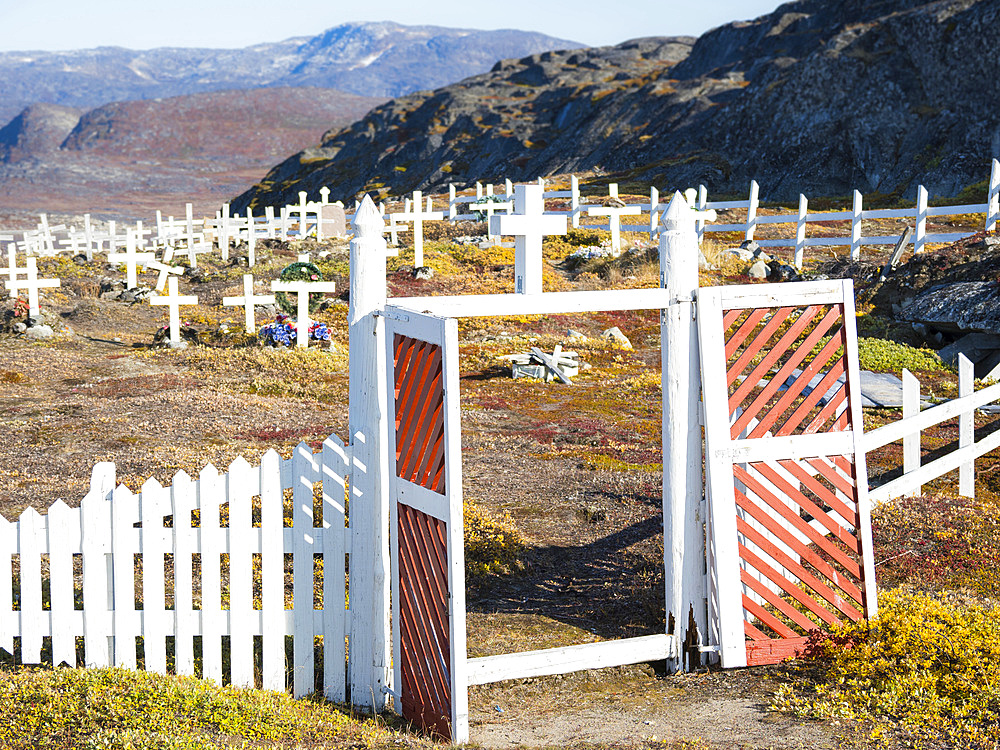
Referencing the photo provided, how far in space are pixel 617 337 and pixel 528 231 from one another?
1405 cm

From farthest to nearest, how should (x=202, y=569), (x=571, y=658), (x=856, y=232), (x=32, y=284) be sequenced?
(x=856, y=232) < (x=32, y=284) < (x=571, y=658) < (x=202, y=569)

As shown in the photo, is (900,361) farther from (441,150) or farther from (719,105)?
(441,150)

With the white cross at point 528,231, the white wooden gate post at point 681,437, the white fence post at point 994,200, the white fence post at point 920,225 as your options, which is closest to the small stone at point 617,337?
the white fence post at point 920,225

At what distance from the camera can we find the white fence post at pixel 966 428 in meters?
8.84

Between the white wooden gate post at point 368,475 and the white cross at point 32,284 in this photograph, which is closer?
the white wooden gate post at point 368,475

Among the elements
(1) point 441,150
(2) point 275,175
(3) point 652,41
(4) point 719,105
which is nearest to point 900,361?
(4) point 719,105

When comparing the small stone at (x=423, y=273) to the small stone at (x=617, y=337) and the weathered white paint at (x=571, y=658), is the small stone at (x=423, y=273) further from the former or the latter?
the weathered white paint at (x=571, y=658)

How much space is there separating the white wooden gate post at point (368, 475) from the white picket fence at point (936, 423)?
4.79m

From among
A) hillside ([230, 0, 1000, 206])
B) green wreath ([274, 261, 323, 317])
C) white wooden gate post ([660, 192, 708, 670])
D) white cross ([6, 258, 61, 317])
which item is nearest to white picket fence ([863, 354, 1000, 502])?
white wooden gate post ([660, 192, 708, 670])

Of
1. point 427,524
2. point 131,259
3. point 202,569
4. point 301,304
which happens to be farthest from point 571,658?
point 131,259

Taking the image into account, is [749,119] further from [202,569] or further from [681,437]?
[202,569]

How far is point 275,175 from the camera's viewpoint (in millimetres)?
97438

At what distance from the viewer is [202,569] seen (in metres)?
5.39

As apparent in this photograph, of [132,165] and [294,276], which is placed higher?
[132,165]
